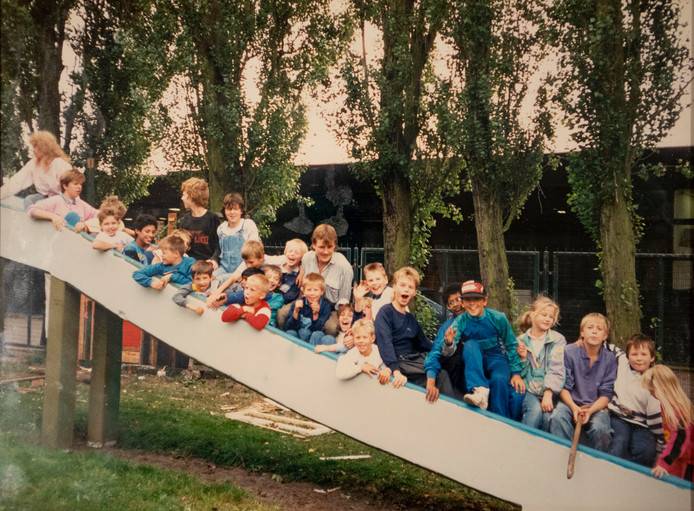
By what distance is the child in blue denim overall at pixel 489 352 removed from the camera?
3.60m

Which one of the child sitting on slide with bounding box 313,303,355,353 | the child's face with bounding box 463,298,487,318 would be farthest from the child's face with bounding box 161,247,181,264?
the child's face with bounding box 463,298,487,318

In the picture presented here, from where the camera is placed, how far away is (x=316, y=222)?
461cm

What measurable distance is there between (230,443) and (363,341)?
149cm

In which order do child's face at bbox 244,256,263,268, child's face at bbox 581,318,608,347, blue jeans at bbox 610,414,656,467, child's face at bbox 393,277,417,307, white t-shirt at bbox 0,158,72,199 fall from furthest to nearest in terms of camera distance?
white t-shirt at bbox 0,158,72,199 → child's face at bbox 244,256,263,268 → child's face at bbox 393,277,417,307 → child's face at bbox 581,318,608,347 → blue jeans at bbox 610,414,656,467

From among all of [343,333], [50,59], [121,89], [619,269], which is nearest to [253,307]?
[343,333]

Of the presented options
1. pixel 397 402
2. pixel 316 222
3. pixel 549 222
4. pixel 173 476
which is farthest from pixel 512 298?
pixel 173 476

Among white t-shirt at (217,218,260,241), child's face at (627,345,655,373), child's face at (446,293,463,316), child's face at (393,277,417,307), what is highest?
white t-shirt at (217,218,260,241)

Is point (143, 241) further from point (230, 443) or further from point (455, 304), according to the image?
point (455, 304)

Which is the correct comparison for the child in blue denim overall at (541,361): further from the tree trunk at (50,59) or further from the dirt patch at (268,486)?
the tree trunk at (50,59)

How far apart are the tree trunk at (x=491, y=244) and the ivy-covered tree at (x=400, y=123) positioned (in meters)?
0.15

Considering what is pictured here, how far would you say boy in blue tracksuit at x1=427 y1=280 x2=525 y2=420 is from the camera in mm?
3598

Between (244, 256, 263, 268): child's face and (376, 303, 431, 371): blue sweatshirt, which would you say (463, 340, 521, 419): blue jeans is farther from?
(244, 256, 263, 268): child's face

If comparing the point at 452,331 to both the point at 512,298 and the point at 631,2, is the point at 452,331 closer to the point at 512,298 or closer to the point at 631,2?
the point at 512,298

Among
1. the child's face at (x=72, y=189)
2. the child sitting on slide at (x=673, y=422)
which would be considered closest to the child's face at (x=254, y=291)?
the child's face at (x=72, y=189)
